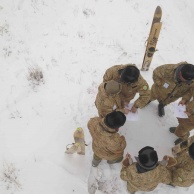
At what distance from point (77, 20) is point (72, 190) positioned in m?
5.37

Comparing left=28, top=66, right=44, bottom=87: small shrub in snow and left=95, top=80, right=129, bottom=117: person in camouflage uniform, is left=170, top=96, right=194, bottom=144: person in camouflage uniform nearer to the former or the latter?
left=95, top=80, right=129, bottom=117: person in camouflage uniform

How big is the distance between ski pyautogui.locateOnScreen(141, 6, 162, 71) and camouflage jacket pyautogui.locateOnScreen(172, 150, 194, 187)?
3126 mm

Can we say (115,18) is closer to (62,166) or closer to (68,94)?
(68,94)

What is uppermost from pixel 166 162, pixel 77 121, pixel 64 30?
pixel 64 30

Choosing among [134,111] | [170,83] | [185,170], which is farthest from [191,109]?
[185,170]

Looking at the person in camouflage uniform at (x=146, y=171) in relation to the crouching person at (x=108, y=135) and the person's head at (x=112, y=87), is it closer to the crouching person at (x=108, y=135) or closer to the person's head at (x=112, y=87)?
the crouching person at (x=108, y=135)

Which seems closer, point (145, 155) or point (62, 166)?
point (145, 155)

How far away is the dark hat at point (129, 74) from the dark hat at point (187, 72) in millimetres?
881

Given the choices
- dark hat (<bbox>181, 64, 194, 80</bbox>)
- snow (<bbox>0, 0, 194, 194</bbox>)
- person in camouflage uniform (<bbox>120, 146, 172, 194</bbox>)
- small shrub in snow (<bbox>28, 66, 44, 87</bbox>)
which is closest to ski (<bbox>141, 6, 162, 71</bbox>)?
snow (<bbox>0, 0, 194, 194</bbox>)

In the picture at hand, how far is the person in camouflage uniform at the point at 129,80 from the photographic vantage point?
4684 mm

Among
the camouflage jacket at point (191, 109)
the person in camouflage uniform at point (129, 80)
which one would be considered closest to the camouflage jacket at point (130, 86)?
the person in camouflage uniform at point (129, 80)

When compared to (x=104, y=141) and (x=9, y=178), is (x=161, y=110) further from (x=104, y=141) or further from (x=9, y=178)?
(x=9, y=178)

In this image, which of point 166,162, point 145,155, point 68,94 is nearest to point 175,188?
point 166,162

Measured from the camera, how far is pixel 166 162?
4520 millimetres
